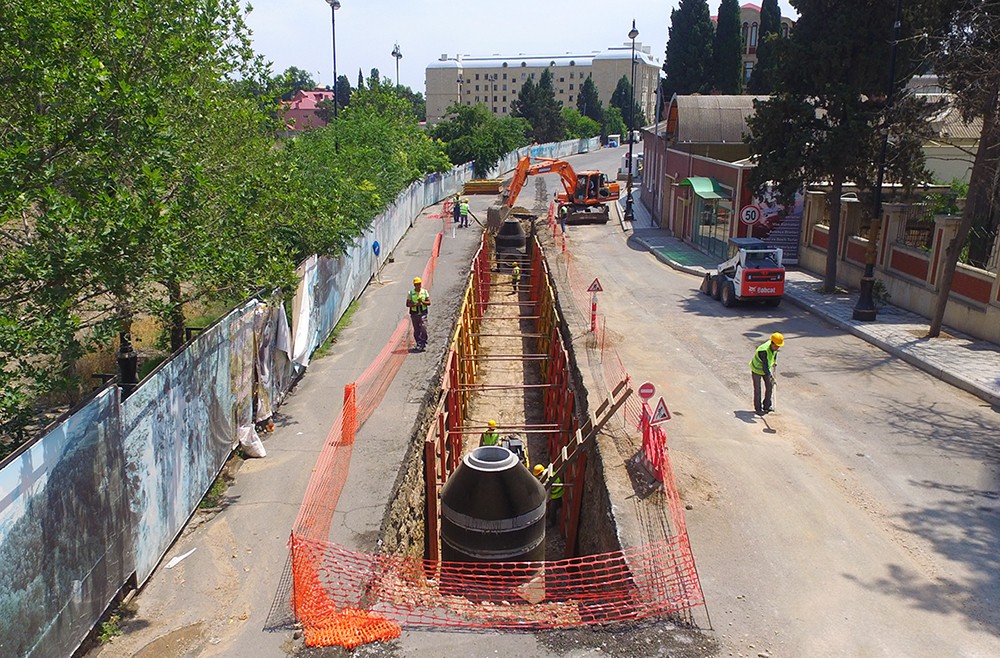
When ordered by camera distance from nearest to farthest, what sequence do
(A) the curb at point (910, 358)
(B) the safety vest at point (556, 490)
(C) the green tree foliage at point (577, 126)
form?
(B) the safety vest at point (556, 490) → (A) the curb at point (910, 358) → (C) the green tree foliage at point (577, 126)

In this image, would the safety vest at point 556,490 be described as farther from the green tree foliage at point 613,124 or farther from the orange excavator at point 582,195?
the green tree foliage at point 613,124

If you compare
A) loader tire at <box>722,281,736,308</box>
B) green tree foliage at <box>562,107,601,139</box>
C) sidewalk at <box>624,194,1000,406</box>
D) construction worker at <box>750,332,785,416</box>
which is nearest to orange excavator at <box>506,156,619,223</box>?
sidewalk at <box>624,194,1000,406</box>

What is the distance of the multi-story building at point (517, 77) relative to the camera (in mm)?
152250

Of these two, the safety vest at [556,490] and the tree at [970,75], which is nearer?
the safety vest at [556,490]

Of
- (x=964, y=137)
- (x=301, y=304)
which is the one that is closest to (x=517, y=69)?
(x=964, y=137)

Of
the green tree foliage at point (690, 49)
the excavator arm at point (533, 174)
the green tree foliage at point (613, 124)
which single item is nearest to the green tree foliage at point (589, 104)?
the green tree foliage at point (613, 124)

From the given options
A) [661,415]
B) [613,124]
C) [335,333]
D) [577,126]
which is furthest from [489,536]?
[613,124]

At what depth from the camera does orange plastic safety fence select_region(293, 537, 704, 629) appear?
7.61m

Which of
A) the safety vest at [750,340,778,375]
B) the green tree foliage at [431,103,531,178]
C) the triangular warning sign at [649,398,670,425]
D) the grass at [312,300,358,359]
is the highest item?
the green tree foliage at [431,103,531,178]

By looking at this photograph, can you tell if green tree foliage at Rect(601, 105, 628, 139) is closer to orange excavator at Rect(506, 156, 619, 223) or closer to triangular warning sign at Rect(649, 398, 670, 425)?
orange excavator at Rect(506, 156, 619, 223)

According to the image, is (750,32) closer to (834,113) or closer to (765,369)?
(834,113)

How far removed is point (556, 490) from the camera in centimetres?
1358

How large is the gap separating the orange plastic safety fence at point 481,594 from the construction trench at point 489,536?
2 centimetres

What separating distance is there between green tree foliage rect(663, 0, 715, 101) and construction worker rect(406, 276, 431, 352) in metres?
55.1
